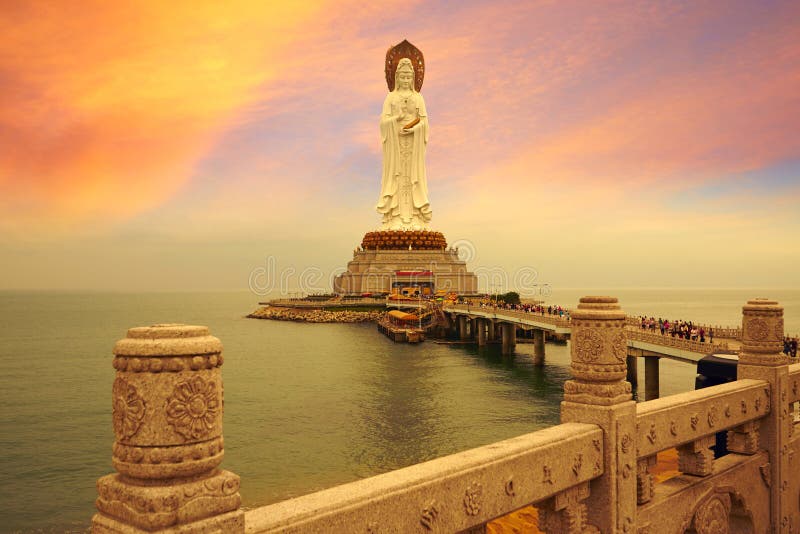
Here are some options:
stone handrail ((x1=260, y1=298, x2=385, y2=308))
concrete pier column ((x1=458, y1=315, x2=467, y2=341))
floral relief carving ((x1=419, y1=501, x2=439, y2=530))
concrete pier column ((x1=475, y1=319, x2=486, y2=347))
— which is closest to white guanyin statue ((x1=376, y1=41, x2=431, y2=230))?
stone handrail ((x1=260, y1=298, x2=385, y2=308))

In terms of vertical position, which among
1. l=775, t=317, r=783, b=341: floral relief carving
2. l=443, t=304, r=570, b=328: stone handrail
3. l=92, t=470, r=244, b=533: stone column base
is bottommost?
l=443, t=304, r=570, b=328: stone handrail

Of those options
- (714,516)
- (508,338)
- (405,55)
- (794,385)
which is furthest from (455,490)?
(405,55)

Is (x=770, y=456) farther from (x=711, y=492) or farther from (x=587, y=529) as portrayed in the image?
(x=587, y=529)

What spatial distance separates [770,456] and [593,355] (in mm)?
4363

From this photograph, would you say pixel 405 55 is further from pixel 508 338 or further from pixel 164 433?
pixel 164 433

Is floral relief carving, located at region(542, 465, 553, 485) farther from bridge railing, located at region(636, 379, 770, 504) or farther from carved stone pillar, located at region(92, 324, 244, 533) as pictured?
carved stone pillar, located at region(92, 324, 244, 533)

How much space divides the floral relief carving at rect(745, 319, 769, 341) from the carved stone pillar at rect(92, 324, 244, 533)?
7.72m

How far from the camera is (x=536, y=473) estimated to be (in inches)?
205

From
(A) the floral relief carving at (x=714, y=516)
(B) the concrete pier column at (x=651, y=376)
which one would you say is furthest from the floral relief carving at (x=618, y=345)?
(B) the concrete pier column at (x=651, y=376)

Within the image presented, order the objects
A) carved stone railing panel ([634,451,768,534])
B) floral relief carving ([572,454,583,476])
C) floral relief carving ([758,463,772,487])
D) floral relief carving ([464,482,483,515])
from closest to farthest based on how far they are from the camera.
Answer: floral relief carving ([464,482,483,515])
floral relief carving ([572,454,583,476])
carved stone railing panel ([634,451,768,534])
floral relief carving ([758,463,772,487])

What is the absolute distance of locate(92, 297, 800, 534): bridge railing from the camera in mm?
2961

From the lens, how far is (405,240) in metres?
70.3

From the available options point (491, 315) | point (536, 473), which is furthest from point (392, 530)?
point (491, 315)

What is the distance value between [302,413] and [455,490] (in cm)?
2151
